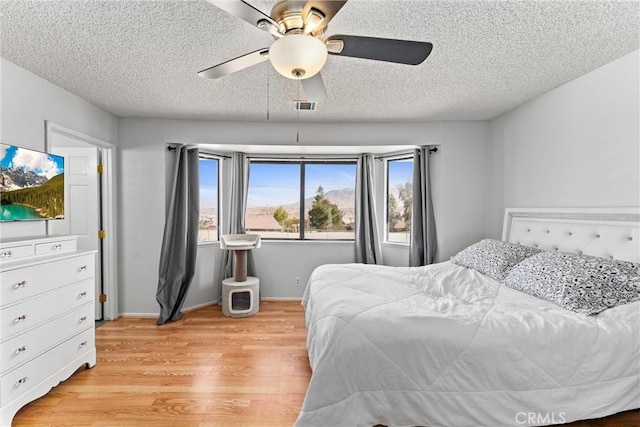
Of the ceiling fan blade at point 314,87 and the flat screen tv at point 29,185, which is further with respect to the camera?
the flat screen tv at point 29,185

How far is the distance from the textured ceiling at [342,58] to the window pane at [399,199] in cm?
122

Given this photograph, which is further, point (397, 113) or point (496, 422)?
point (397, 113)

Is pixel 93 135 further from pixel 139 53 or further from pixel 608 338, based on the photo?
pixel 608 338

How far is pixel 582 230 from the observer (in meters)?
2.44

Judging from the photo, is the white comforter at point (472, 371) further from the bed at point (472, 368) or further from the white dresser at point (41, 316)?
the white dresser at point (41, 316)

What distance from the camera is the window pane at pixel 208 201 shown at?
4.27 metres

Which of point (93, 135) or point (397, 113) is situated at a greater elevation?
point (397, 113)

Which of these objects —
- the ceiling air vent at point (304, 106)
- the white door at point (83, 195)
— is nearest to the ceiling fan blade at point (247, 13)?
the ceiling air vent at point (304, 106)

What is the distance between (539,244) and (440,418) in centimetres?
209

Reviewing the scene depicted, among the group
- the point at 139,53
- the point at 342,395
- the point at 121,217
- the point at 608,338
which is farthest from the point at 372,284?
the point at 121,217

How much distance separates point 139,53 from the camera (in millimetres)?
2150

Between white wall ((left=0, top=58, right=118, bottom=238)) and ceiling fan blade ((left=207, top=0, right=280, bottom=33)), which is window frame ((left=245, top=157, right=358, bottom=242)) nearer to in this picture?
white wall ((left=0, top=58, right=118, bottom=238))

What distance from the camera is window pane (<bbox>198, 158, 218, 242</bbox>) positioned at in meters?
4.27

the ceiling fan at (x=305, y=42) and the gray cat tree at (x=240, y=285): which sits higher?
the ceiling fan at (x=305, y=42)
